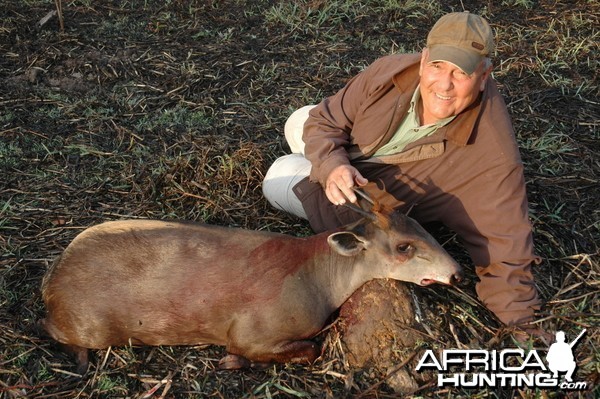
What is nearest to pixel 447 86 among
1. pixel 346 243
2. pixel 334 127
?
pixel 334 127

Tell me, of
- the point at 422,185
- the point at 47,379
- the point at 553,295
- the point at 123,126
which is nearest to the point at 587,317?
the point at 553,295

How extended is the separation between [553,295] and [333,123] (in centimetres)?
189

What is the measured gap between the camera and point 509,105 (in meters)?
6.53

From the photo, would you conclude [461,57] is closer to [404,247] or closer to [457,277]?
[404,247]

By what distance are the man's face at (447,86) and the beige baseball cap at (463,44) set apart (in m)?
0.05

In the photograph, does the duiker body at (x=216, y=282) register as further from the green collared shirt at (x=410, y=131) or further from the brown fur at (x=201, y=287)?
the green collared shirt at (x=410, y=131)

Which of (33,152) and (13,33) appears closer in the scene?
(33,152)

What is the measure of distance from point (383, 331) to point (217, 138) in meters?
2.67

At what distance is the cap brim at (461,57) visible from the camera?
4.00 meters

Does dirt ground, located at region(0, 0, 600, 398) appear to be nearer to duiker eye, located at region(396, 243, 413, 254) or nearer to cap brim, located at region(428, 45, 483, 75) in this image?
duiker eye, located at region(396, 243, 413, 254)

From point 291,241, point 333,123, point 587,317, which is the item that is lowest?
point 587,317

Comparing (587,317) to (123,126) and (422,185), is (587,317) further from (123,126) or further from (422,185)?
(123,126)

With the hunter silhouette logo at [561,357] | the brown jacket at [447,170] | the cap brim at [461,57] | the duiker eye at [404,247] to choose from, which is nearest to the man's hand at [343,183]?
the brown jacket at [447,170]

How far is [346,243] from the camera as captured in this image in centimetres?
416
